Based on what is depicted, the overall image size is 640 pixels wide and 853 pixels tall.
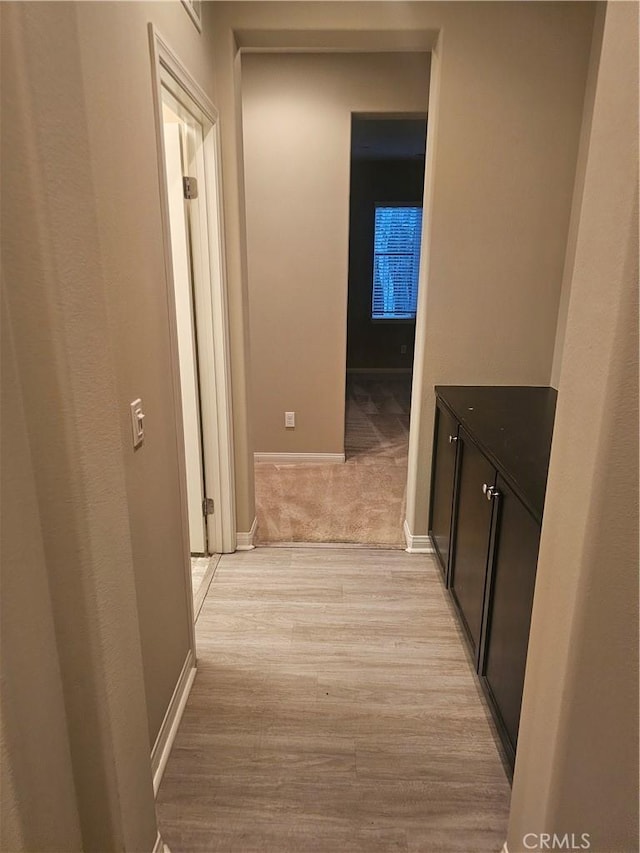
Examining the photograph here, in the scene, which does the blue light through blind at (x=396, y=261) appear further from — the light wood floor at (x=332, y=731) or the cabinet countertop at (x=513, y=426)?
the light wood floor at (x=332, y=731)

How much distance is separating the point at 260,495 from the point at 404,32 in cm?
272

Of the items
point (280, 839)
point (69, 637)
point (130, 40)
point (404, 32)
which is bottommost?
point (280, 839)

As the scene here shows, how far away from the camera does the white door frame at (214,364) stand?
1.98 metres

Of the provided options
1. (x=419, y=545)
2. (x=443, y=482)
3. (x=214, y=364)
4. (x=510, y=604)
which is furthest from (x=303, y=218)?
(x=510, y=604)

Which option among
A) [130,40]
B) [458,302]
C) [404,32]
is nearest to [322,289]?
[458,302]

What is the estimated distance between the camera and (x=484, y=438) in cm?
193

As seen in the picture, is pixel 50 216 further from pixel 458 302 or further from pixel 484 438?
pixel 458 302

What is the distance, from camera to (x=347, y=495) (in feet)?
12.1

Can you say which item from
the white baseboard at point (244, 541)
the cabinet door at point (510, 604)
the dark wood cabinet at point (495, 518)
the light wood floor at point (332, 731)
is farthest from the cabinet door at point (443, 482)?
the white baseboard at point (244, 541)

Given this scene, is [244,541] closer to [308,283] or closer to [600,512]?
[308,283]

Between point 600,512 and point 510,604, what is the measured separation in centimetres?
84

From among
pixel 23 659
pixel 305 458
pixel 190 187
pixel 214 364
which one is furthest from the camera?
pixel 305 458

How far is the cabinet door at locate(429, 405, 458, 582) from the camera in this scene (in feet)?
A: 7.93

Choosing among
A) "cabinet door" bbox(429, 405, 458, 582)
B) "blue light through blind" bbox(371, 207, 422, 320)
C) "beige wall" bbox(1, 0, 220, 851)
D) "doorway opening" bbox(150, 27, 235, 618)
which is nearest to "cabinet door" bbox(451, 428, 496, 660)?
"cabinet door" bbox(429, 405, 458, 582)
